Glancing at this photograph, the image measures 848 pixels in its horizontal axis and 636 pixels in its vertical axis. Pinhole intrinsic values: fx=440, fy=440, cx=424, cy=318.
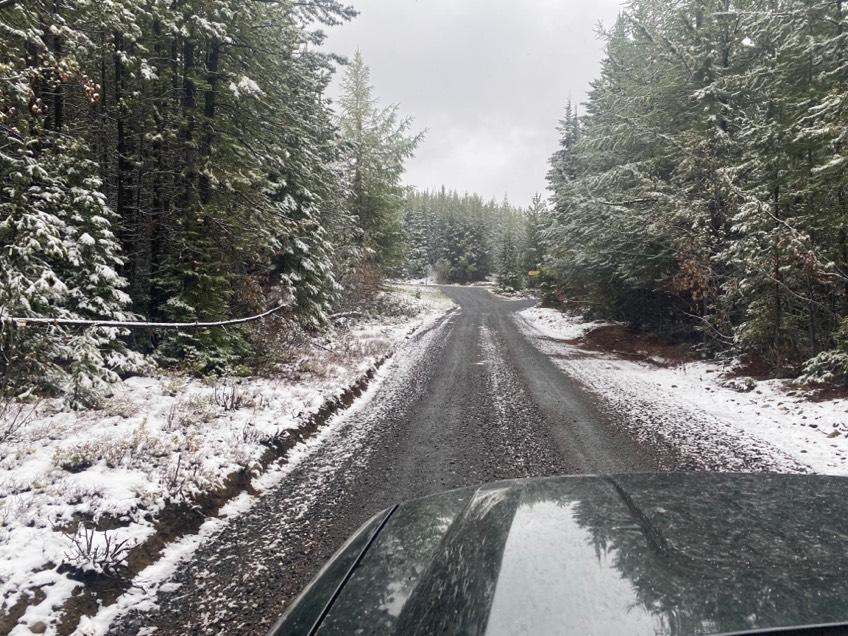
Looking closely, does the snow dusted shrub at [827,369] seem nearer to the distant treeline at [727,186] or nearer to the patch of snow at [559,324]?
the distant treeline at [727,186]

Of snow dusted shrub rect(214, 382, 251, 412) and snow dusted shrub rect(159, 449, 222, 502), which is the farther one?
snow dusted shrub rect(214, 382, 251, 412)

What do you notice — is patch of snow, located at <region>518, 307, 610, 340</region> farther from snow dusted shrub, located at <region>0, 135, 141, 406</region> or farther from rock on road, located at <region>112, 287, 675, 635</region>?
snow dusted shrub, located at <region>0, 135, 141, 406</region>

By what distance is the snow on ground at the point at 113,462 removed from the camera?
3219mm

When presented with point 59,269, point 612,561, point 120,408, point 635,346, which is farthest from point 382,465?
point 635,346

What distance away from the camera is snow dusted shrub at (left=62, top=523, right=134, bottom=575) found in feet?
10.5

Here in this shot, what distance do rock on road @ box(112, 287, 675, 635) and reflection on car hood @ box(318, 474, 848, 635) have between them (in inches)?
64.9

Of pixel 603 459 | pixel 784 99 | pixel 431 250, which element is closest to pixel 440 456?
pixel 603 459

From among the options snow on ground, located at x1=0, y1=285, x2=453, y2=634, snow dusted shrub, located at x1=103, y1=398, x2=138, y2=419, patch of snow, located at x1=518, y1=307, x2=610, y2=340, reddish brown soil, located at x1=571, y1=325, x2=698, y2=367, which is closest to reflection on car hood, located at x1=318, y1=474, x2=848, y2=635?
snow on ground, located at x1=0, y1=285, x2=453, y2=634

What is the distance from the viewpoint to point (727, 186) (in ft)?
34.2

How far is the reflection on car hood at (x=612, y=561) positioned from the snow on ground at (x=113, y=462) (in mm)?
2672

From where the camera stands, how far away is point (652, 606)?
4.38ft

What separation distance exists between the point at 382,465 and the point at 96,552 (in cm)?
298

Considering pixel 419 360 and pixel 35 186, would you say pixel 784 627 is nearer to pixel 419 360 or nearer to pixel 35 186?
pixel 35 186

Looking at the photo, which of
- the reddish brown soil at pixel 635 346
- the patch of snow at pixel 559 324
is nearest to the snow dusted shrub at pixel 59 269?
the reddish brown soil at pixel 635 346
